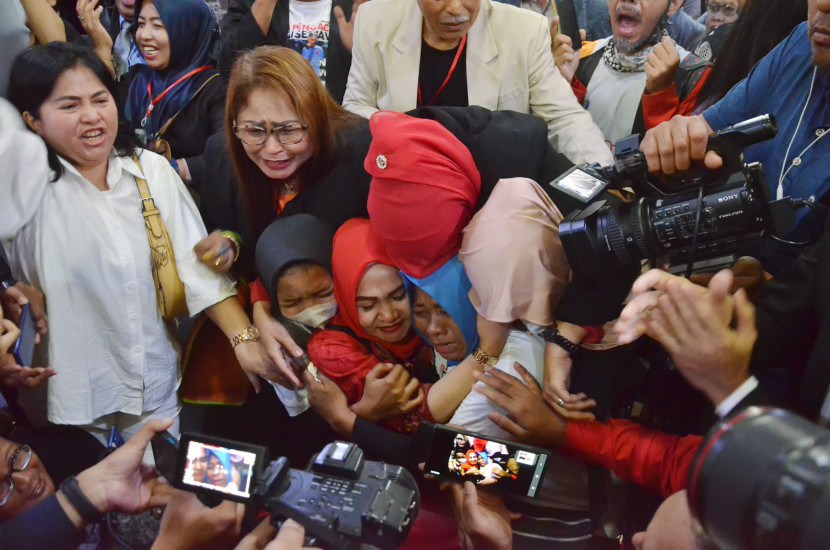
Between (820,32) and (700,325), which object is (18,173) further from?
(820,32)

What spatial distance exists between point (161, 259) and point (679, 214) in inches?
60.8

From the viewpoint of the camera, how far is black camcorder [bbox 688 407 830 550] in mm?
754

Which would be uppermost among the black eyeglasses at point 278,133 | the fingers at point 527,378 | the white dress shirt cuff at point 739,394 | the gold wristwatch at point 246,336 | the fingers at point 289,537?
the black eyeglasses at point 278,133

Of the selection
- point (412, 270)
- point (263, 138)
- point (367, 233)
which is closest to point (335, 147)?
point (263, 138)

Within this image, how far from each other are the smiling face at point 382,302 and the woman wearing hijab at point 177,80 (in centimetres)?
127

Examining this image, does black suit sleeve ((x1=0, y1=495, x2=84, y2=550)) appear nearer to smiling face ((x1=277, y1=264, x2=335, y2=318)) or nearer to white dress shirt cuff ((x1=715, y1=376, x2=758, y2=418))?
smiling face ((x1=277, y1=264, x2=335, y2=318))

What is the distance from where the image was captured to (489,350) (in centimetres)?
176

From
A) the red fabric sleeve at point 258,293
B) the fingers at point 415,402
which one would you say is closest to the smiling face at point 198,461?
the fingers at point 415,402

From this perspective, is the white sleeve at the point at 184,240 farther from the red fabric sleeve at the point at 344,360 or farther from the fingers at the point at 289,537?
the fingers at the point at 289,537

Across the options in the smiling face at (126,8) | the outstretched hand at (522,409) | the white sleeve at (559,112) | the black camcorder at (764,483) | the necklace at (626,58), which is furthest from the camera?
the smiling face at (126,8)

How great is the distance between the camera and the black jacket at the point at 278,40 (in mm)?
2902

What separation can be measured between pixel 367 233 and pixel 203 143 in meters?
1.28

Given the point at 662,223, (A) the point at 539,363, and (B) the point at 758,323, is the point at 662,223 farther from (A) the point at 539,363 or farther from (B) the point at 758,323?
(A) the point at 539,363

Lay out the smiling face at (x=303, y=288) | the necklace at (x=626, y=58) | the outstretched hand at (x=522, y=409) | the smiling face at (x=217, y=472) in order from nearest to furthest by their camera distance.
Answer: the smiling face at (x=217, y=472) < the outstretched hand at (x=522, y=409) < the smiling face at (x=303, y=288) < the necklace at (x=626, y=58)
